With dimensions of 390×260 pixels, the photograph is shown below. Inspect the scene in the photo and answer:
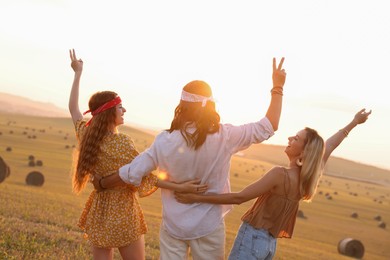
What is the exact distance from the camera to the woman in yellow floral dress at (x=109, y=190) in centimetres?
446

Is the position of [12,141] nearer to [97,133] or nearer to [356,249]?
[356,249]

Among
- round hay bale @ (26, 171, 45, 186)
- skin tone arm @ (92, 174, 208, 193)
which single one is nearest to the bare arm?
skin tone arm @ (92, 174, 208, 193)

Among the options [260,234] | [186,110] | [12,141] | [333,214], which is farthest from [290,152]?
[12,141]

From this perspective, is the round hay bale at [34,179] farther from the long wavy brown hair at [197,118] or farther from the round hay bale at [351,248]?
the long wavy brown hair at [197,118]

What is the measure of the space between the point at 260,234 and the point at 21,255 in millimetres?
4497

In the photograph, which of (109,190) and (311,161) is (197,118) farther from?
(109,190)

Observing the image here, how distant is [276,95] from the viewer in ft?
13.8

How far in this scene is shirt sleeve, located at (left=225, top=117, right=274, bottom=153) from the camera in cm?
399

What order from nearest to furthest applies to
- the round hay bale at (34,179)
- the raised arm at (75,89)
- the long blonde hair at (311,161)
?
the long blonde hair at (311,161)
the raised arm at (75,89)
the round hay bale at (34,179)

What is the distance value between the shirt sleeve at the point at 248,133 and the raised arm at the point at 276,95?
0.32 ft

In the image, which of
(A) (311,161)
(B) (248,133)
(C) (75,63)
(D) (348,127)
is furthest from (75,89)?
(D) (348,127)

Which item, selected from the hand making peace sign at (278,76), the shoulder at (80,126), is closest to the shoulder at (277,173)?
the hand making peace sign at (278,76)

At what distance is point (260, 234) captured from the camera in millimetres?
4203

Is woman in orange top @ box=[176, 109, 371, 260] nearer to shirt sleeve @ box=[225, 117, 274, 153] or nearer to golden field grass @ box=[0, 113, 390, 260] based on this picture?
shirt sleeve @ box=[225, 117, 274, 153]
